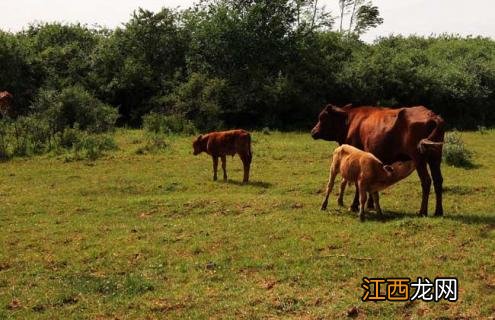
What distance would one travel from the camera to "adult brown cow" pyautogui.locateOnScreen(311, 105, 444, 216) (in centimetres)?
1195

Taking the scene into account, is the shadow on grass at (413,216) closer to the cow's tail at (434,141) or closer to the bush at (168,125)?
the cow's tail at (434,141)

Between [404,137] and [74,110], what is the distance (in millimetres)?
17087

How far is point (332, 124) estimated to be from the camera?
14.9 metres

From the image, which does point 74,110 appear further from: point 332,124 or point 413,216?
point 413,216

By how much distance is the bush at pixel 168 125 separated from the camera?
87.2ft

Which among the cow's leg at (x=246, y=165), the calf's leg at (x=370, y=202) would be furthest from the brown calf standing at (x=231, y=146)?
the calf's leg at (x=370, y=202)

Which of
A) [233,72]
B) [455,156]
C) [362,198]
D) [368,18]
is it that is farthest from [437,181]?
[368,18]

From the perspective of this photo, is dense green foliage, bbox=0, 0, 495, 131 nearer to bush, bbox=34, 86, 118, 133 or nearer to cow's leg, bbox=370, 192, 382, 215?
bush, bbox=34, 86, 118, 133

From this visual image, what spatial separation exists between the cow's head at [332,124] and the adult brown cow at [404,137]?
0.15 meters

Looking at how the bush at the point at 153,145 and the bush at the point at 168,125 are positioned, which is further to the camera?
the bush at the point at 168,125

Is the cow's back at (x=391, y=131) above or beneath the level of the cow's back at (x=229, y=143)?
above

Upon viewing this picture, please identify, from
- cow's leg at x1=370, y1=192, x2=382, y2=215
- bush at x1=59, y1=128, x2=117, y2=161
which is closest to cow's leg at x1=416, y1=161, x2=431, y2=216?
cow's leg at x1=370, y1=192, x2=382, y2=215

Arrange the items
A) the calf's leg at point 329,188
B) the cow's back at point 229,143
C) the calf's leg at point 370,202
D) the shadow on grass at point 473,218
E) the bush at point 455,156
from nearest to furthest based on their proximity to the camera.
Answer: the shadow on grass at point 473,218 → the calf's leg at point 329,188 → the calf's leg at point 370,202 → the cow's back at point 229,143 → the bush at point 455,156

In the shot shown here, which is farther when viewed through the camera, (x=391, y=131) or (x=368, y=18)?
(x=368, y=18)
